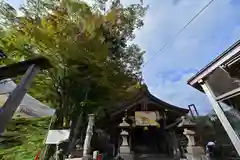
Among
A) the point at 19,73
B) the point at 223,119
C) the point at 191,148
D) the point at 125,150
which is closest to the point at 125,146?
the point at 125,150

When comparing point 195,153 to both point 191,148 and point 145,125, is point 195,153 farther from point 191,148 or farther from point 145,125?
point 145,125

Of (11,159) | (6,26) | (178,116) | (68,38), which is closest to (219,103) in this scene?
(68,38)

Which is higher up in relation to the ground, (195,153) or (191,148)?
(191,148)

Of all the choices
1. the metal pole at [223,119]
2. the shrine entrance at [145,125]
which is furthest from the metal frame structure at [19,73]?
the shrine entrance at [145,125]

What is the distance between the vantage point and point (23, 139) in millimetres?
9797

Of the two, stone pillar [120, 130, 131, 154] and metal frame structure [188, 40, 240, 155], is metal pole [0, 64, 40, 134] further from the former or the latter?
stone pillar [120, 130, 131, 154]

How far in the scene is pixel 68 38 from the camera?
798cm

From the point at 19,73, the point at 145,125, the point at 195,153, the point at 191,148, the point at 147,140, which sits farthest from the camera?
the point at 147,140

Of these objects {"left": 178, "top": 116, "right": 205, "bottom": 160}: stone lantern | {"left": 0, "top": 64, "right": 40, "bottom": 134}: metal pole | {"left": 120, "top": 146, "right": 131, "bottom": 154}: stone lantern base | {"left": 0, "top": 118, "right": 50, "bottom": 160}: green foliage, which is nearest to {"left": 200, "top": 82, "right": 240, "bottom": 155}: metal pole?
{"left": 0, "top": 64, "right": 40, "bottom": 134}: metal pole

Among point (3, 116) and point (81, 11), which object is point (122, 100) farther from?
point (3, 116)

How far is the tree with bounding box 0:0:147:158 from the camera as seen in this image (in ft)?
25.3

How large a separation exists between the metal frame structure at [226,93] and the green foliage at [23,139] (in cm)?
867

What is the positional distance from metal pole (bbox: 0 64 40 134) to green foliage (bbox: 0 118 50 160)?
6841 mm

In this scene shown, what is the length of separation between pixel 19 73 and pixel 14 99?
36.8 inches
